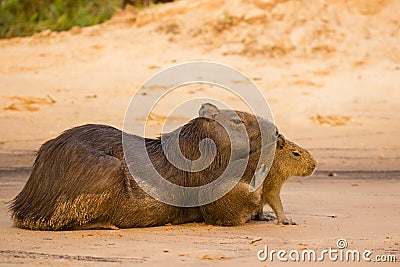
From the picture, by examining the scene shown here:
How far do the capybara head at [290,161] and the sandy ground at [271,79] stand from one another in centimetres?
38

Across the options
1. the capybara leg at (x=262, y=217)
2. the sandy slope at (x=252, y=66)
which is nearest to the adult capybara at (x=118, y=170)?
the capybara leg at (x=262, y=217)

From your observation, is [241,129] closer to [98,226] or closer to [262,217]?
[262,217]

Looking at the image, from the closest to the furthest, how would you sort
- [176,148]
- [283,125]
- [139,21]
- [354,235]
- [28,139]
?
[354,235]
[176,148]
[28,139]
[283,125]
[139,21]

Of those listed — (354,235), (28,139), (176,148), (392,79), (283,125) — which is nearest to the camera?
(354,235)

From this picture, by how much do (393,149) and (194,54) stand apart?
3.38m

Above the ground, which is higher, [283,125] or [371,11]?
[371,11]

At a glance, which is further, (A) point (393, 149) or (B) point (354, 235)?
(A) point (393, 149)

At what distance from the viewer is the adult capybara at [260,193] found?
7.12 m

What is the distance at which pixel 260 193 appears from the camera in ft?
23.5

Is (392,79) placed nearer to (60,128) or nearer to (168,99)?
(168,99)

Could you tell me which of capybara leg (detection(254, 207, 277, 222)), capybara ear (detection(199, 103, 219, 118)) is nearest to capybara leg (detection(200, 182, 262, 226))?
capybara leg (detection(254, 207, 277, 222))

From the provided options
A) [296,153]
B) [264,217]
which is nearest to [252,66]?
[296,153]

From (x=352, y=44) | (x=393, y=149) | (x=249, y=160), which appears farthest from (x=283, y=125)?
(x=249, y=160)

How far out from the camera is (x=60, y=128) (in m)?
11.4
